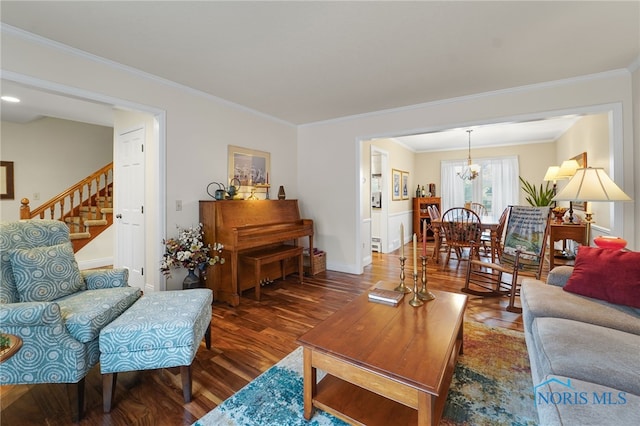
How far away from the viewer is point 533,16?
193cm

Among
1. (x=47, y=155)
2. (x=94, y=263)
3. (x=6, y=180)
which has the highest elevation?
Result: (x=47, y=155)

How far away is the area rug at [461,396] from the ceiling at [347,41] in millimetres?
2437

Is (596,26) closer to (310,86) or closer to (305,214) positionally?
(310,86)

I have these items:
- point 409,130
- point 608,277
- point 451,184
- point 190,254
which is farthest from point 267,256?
point 451,184

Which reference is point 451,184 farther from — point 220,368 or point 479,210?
point 220,368

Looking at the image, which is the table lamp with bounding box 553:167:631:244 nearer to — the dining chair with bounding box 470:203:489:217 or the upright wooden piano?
the upright wooden piano

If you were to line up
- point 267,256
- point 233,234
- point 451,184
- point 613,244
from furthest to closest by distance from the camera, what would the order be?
point 451,184
point 267,256
point 233,234
point 613,244

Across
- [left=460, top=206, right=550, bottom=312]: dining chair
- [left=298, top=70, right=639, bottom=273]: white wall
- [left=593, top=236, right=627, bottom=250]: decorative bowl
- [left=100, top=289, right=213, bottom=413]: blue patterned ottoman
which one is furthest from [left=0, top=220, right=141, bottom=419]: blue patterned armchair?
[left=593, top=236, right=627, bottom=250]: decorative bowl

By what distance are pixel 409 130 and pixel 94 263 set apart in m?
5.59

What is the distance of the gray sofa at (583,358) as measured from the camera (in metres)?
0.96

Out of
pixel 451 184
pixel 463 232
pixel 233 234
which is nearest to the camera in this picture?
pixel 233 234

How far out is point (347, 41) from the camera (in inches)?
87.9

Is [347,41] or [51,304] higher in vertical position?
[347,41]

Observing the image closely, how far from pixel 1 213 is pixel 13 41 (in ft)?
13.8
